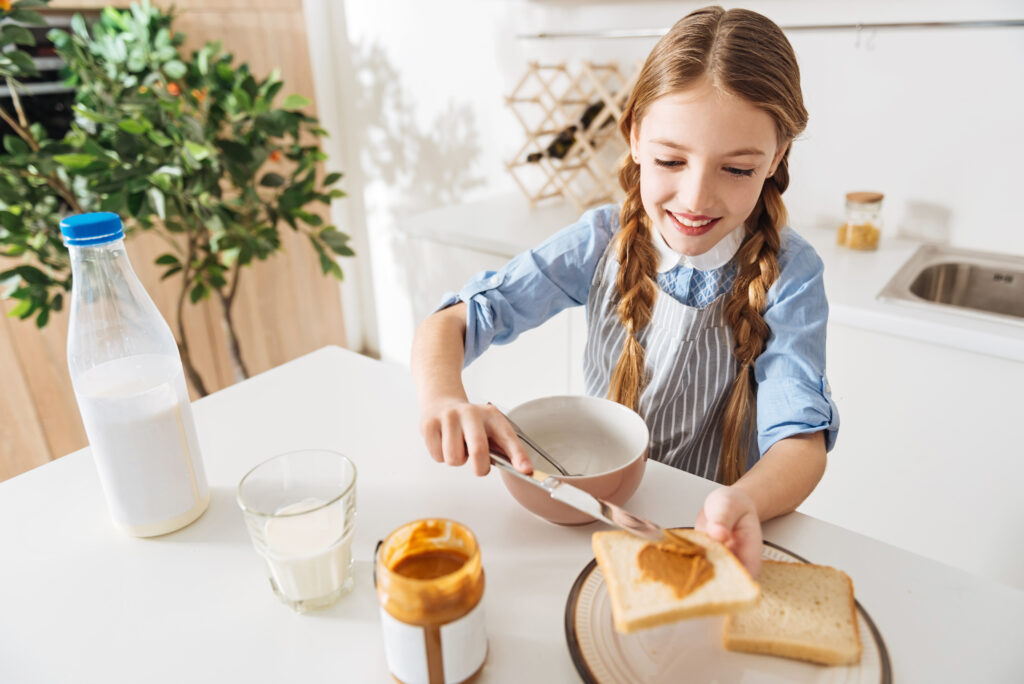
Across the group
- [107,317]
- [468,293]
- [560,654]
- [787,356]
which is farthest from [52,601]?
[787,356]

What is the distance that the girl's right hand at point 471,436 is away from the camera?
2.34ft

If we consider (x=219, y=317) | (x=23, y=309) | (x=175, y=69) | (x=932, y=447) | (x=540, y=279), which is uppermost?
(x=175, y=69)

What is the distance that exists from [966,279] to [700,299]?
994 millimetres

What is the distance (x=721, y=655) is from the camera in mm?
573

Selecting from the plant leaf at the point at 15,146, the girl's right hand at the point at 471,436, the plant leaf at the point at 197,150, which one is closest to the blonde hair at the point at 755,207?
the girl's right hand at the point at 471,436

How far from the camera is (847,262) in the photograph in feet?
5.26

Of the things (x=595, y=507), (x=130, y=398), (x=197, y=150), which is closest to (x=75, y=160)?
(x=197, y=150)

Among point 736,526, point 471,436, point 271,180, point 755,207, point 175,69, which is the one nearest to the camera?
point 736,526

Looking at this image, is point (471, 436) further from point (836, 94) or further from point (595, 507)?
point (836, 94)

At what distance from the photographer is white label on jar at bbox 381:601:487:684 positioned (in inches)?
20.8

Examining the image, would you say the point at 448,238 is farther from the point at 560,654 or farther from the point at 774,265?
the point at 560,654

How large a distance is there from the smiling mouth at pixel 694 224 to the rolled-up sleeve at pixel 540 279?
0.20 meters

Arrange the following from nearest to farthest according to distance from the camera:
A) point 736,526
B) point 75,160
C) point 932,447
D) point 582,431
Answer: point 736,526 < point 582,431 < point 932,447 < point 75,160

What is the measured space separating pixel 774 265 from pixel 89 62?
1744mm
